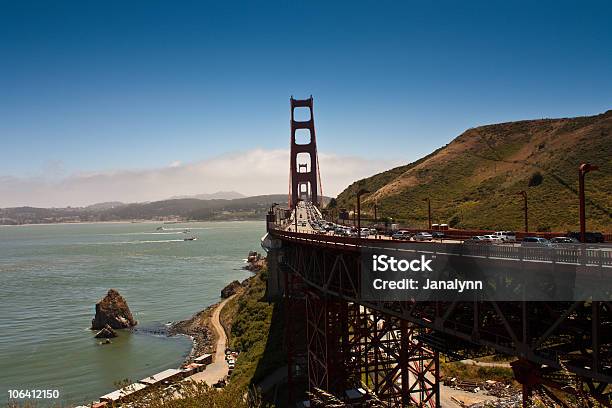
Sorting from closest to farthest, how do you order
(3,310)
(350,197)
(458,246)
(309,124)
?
(458,246), (3,310), (309,124), (350,197)

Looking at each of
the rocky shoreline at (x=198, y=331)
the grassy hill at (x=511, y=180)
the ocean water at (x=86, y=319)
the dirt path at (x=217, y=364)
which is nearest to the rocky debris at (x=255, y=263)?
the ocean water at (x=86, y=319)

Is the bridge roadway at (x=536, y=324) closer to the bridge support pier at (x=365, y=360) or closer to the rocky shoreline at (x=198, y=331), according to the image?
the bridge support pier at (x=365, y=360)

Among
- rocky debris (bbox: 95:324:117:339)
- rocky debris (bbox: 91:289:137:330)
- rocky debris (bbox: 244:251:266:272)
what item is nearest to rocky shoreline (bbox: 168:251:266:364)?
rocky debris (bbox: 91:289:137:330)

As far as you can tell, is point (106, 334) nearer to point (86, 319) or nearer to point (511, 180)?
point (86, 319)

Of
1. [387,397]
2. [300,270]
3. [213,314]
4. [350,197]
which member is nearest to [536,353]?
[387,397]

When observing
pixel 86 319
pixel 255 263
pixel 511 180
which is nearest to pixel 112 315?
pixel 86 319

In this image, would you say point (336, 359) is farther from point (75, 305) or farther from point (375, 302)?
point (75, 305)
